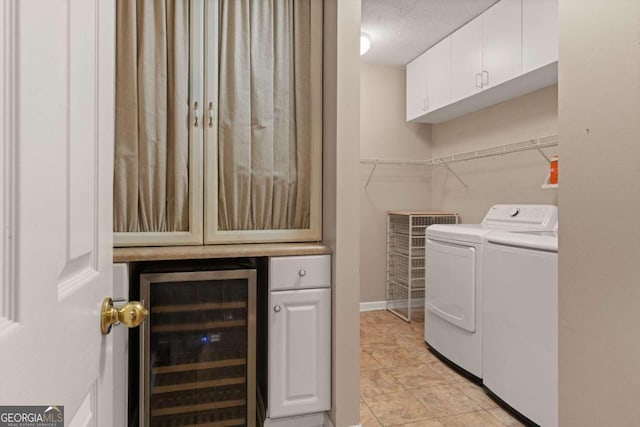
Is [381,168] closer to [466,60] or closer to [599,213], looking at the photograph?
[466,60]

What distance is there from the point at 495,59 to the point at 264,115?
1.83m

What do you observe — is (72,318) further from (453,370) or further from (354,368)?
(453,370)

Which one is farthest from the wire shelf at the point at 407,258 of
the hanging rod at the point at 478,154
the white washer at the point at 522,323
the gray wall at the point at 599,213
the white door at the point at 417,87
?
the gray wall at the point at 599,213

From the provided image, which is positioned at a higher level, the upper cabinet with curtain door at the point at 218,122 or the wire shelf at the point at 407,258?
the upper cabinet with curtain door at the point at 218,122

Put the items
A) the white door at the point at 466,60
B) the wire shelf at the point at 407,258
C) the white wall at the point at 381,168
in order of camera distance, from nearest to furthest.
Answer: the white door at the point at 466,60 < the wire shelf at the point at 407,258 < the white wall at the point at 381,168

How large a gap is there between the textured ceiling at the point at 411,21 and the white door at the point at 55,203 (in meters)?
2.54

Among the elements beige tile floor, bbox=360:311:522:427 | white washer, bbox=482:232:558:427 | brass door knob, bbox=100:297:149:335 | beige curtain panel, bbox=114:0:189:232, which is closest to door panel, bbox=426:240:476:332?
white washer, bbox=482:232:558:427

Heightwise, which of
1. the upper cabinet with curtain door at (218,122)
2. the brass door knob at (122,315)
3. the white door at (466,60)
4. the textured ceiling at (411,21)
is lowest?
the brass door knob at (122,315)

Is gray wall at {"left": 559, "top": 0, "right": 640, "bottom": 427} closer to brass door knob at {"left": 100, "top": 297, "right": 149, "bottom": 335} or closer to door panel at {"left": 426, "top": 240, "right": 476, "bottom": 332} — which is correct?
door panel at {"left": 426, "top": 240, "right": 476, "bottom": 332}

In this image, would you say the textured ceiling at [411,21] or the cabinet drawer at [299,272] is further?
the textured ceiling at [411,21]

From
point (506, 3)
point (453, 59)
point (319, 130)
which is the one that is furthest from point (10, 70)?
point (453, 59)

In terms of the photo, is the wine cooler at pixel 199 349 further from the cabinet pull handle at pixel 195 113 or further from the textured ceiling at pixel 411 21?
the textured ceiling at pixel 411 21

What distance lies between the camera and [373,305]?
3.88 m

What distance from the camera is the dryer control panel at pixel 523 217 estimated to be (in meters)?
2.53
